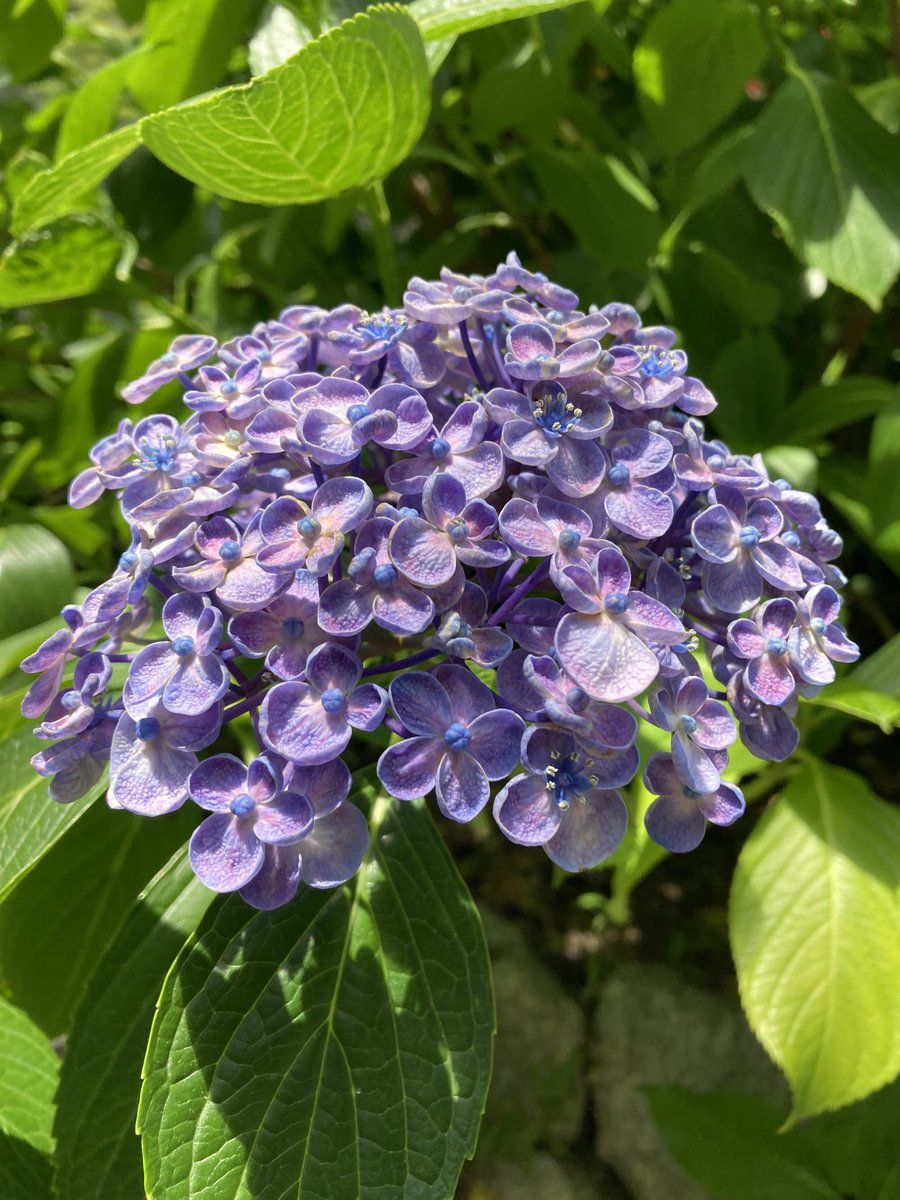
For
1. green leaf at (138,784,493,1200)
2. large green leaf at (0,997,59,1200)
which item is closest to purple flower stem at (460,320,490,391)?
green leaf at (138,784,493,1200)

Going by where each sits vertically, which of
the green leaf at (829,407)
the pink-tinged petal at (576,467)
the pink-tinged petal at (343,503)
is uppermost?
the pink-tinged petal at (343,503)

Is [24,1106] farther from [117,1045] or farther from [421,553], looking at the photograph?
[421,553]

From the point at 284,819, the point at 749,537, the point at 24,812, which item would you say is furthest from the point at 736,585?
the point at 24,812

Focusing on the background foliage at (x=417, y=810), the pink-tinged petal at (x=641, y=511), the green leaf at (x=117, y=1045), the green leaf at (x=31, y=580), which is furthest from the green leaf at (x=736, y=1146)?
the green leaf at (x=31, y=580)

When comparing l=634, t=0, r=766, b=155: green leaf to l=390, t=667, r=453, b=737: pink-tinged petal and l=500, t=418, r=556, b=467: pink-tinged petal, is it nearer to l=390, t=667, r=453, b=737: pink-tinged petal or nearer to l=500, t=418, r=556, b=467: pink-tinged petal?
l=500, t=418, r=556, b=467: pink-tinged petal

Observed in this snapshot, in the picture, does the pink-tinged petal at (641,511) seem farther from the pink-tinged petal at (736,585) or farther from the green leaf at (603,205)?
the green leaf at (603,205)

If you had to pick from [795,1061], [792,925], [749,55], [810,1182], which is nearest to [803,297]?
[749,55]
